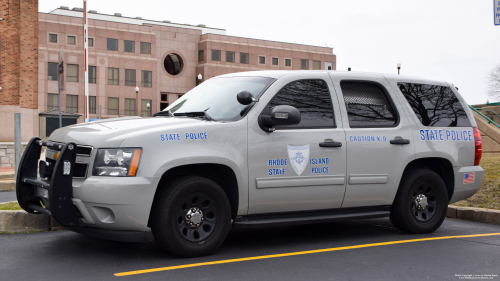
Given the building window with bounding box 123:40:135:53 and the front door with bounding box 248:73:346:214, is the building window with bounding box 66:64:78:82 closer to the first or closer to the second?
the building window with bounding box 123:40:135:53

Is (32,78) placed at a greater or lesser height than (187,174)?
greater

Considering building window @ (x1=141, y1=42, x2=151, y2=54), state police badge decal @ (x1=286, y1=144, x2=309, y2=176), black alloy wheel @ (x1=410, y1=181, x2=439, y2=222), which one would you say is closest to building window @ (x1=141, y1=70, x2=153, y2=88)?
building window @ (x1=141, y1=42, x2=151, y2=54)

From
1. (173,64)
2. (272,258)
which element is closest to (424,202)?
(272,258)

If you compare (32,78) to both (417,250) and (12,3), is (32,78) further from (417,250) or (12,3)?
(417,250)

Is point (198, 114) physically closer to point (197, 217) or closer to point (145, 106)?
point (197, 217)

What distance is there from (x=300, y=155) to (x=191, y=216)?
137 centimetres

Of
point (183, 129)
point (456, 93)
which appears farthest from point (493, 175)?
point (183, 129)

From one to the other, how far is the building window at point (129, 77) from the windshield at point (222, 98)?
61.6 meters

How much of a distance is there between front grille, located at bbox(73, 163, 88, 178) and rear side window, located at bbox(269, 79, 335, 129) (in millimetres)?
2043

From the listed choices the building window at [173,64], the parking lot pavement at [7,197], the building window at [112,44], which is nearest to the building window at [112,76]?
the building window at [112,44]

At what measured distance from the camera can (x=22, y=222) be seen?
6.54 meters

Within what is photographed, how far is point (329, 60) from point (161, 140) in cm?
7713

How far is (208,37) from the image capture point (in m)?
71.6

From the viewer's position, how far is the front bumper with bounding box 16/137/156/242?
4.86 metres
